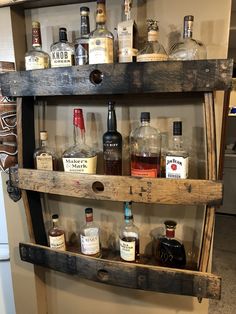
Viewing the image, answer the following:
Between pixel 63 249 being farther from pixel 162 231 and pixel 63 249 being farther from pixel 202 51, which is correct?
pixel 202 51

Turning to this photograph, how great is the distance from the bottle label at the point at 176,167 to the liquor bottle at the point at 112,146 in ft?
0.52

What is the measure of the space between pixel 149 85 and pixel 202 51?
0.63ft

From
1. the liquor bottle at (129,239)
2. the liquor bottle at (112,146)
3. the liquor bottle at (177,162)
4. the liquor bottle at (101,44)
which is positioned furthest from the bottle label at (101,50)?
the liquor bottle at (129,239)

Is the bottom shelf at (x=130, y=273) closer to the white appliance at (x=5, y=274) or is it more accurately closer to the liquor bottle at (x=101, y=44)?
the white appliance at (x=5, y=274)

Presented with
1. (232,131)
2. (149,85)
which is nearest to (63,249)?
(149,85)

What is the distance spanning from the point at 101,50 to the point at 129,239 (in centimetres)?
60

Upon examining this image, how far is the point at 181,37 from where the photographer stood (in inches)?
29.9

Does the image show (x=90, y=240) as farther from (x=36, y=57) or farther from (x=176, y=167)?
(x=36, y=57)

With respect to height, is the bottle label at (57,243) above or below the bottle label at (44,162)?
below

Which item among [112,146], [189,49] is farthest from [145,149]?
[189,49]

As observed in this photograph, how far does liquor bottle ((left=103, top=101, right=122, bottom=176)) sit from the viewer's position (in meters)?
0.79

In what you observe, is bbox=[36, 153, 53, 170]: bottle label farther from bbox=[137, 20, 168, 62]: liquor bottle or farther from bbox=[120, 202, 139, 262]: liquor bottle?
bbox=[137, 20, 168, 62]: liquor bottle

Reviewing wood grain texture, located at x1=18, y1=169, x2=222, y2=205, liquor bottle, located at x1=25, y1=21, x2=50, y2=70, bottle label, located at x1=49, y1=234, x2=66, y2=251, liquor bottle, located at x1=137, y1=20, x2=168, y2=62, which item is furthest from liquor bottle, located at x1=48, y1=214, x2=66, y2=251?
liquor bottle, located at x1=137, y1=20, x2=168, y2=62

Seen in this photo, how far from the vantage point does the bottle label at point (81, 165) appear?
0.81 meters
